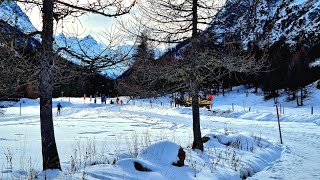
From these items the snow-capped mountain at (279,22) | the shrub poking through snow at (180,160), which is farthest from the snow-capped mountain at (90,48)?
the snow-capped mountain at (279,22)

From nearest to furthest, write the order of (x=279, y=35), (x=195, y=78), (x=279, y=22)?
1. (x=195, y=78)
2. (x=279, y=35)
3. (x=279, y=22)

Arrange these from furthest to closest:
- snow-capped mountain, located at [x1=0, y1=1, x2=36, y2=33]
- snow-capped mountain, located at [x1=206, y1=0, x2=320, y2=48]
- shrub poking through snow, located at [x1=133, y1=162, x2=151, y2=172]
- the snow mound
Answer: snow-capped mountain, located at [x1=206, y1=0, x2=320, y2=48] < the snow mound < shrub poking through snow, located at [x1=133, y1=162, x2=151, y2=172] < snow-capped mountain, located at [x1=0, y1=1, x2=36, y2=33]

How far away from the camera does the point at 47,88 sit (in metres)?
6.09

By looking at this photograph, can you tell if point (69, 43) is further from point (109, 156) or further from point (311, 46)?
point (311, 46)

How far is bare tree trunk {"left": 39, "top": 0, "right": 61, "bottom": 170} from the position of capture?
6035mm

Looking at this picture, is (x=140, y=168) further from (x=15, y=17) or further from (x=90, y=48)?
(x=15, y=17)

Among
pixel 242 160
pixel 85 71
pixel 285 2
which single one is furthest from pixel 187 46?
pixel 285 2

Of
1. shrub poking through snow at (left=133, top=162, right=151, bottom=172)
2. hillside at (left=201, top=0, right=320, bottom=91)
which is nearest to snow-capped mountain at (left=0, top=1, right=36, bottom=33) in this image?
shrub poking through snow at (left=133, top=162, right=151, bottom=172)

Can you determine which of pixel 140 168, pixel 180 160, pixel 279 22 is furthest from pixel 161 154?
pixel 279 22

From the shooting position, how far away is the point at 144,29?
10.0 metres

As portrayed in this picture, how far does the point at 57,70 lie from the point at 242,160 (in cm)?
517

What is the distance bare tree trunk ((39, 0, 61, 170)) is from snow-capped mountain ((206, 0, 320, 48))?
4881mm

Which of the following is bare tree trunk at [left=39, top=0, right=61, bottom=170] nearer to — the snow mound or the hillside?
the snow mound

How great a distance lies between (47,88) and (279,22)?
9432cm
